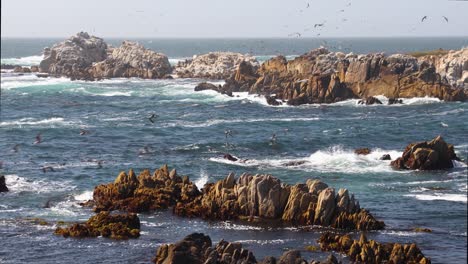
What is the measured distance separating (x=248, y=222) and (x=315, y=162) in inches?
1040

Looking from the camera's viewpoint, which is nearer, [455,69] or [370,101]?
[370,101]

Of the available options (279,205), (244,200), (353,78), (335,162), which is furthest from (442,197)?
(353,78)

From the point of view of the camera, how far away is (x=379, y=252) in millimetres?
46938

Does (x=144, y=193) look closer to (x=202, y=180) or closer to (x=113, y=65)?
(x=202, y=180)

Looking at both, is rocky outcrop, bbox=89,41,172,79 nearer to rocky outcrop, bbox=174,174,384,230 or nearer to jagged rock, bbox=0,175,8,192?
jagged rock, bbox=0,175,8,192

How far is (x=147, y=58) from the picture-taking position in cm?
19438

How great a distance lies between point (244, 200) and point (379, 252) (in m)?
14.5

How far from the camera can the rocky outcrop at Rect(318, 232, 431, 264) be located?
152 ft

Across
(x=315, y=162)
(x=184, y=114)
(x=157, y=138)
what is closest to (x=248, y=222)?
(x=315, y=162)

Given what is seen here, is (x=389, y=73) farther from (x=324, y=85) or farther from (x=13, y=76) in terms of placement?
(x=13, y=76)

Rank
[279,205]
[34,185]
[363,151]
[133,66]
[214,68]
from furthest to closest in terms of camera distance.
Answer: [133,66], [214,68], [363,151], [34,185], [279,205]

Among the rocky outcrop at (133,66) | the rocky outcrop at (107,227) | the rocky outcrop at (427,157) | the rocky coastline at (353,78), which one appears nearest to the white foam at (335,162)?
the rocky outcrop at (427,157)

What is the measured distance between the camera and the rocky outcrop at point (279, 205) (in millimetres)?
55594

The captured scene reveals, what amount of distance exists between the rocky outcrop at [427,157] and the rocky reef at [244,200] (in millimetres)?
20060
